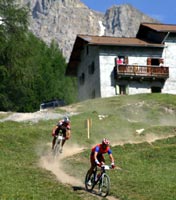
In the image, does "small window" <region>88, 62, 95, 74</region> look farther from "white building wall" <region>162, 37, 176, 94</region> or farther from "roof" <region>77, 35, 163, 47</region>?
"white building wall" <region>162, 37, 176, 94</region>

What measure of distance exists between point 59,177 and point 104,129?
1682 cm

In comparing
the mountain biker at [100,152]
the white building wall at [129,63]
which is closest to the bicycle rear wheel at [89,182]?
the mountain biker at [100,152]

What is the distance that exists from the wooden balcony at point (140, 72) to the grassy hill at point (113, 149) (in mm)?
7933

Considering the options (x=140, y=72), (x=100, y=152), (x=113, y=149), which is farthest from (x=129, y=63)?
(x=100, y=152)

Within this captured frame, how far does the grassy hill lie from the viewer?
74.4 ft

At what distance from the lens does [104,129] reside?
42375mm

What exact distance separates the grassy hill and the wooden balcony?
793 centimetres

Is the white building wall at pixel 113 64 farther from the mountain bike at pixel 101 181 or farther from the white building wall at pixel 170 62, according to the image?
the mountain bike at pixel 101 181

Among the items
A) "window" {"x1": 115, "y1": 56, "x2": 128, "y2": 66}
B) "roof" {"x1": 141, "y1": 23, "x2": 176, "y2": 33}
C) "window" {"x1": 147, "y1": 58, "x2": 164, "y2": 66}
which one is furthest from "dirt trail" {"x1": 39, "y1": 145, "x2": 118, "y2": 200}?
"roof" {"x1": 141, "y1": 23, "x2": 176, "y2": 33}

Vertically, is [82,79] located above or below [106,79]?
below

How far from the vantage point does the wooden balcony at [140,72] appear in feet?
216

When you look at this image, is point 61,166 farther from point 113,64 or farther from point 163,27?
point 163,27

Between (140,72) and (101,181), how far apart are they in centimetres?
4529

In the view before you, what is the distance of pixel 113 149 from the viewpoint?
35250 millimetres
